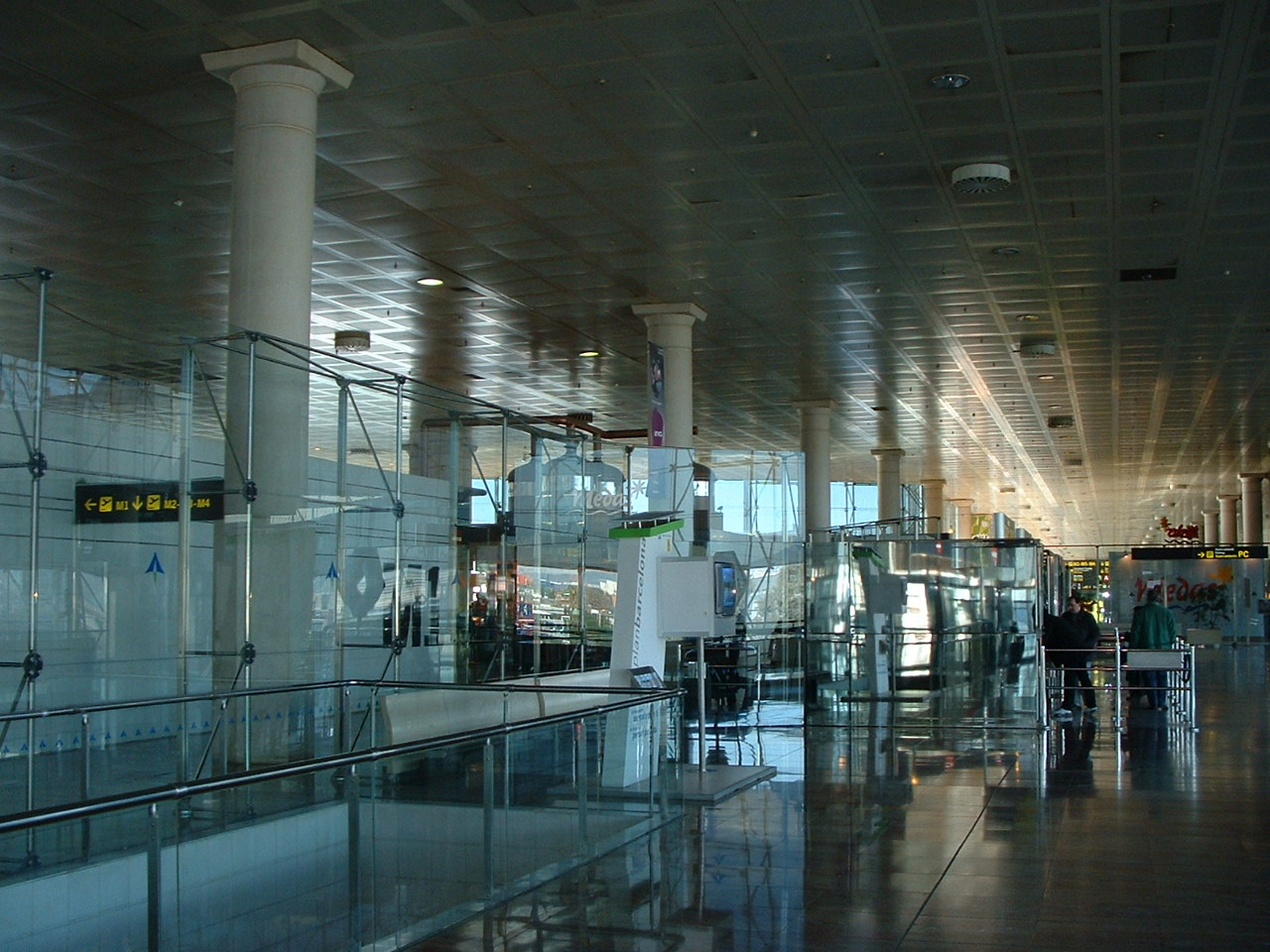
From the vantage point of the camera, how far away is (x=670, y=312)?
19.5 metres

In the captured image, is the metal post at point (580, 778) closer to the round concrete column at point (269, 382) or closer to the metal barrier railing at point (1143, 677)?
the round concrete column at point (269, 382)

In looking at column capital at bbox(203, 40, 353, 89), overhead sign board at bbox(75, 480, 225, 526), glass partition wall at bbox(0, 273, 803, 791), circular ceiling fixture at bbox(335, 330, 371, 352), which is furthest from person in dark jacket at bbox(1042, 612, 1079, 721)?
overhead sign board at bbox(75, 480, 225, 526)

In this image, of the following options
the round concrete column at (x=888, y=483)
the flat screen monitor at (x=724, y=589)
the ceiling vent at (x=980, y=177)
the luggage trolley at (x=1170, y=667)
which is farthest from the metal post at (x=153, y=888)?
the round concrete column at (x=888, y=483)

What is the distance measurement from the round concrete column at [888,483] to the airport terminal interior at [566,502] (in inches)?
608

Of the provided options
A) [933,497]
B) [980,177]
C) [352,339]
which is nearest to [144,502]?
[980,177]

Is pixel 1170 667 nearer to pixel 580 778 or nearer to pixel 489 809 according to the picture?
pixel 580 778

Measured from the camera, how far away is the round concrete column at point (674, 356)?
19.5 meters

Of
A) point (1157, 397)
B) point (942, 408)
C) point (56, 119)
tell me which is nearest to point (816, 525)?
point (942, 408)

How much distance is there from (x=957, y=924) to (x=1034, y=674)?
11.0 meters

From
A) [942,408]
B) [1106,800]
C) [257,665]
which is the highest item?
[942,408]

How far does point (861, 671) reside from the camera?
17.5m

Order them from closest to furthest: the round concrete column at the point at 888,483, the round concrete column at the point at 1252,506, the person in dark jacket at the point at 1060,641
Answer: the person in dark jacket at the point at 1060,641
the round concrete column at the point at 888,483
the round concrete column at the point at 1252,506

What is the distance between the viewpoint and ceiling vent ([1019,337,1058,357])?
21.8 meters

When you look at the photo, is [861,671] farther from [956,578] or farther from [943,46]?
[943,46]
